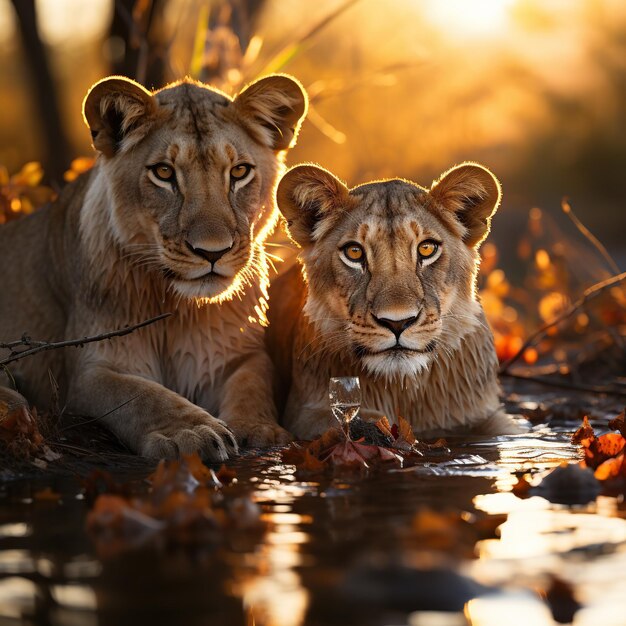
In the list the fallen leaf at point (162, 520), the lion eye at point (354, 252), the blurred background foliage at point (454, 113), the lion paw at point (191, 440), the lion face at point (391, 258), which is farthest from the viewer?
the blurred background foliage at point (454, 113)

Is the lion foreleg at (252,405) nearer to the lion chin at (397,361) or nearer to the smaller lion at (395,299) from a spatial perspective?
the smaller lion at (395,299)

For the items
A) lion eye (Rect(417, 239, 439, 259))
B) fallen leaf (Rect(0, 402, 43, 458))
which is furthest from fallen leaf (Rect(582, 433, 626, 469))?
fallen leaf (Rect(0, 402, 43, 458))

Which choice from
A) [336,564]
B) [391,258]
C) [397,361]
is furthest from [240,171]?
[336,564]

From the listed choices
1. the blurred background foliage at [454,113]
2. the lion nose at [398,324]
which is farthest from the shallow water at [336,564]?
the blurred background foliage at [454,113]

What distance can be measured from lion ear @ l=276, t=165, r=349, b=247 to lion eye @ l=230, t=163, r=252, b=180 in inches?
7.1

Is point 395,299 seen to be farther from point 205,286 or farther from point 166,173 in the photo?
point 166,173

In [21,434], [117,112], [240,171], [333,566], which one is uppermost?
[117,112]

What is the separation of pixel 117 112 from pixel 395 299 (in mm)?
1571

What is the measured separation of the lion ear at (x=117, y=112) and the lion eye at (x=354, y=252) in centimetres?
106

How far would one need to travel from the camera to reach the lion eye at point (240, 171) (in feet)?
17.5

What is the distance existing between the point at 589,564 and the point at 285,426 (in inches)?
104

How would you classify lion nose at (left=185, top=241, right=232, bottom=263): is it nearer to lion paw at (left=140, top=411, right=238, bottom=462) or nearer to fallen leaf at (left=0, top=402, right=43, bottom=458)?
lion paw at (left=140, top=411, right=238, bottom=462)

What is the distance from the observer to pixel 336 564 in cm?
299

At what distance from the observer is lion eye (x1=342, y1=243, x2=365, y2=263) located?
202 inches
